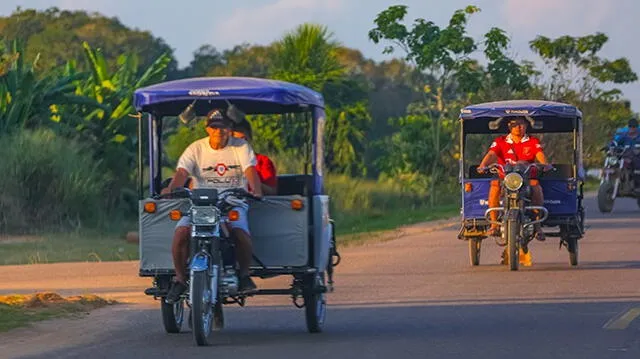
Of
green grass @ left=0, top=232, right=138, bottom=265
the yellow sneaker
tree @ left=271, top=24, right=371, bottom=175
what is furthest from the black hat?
tree @ left=271, top=24, right=371, bottom=175

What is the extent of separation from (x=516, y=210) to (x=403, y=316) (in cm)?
507

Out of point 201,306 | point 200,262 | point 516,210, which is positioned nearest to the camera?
point 201,306

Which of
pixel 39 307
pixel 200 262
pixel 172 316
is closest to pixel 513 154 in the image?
pixel 39 307

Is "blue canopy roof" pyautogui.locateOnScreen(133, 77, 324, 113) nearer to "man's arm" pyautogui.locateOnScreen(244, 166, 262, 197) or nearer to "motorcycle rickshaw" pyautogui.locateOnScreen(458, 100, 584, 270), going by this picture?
"man's arm" pyautogui.locateOnScreen(244, 166, 262, 197)

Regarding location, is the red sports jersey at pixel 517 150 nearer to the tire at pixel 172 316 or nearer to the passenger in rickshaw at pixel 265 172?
the passenger in rickshaw at pixel 265 172

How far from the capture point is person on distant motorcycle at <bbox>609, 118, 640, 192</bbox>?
Answer: 105 ft

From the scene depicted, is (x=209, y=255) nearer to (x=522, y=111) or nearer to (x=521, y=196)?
(x=521, y=196)

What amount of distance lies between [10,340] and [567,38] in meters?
48.1

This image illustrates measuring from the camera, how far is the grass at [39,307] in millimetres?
13758

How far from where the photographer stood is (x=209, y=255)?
11.6m

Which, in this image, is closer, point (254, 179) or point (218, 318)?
point (254, 179)

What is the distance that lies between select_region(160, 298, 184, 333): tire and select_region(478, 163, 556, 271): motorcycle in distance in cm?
665

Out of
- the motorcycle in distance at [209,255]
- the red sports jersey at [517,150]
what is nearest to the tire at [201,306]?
the motorcycle in distance at [209,255]

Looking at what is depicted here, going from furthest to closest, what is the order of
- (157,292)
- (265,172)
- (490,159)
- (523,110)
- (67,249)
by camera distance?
(67,249) < (523,110) < (490,159) < (265,172) < (157,292)
